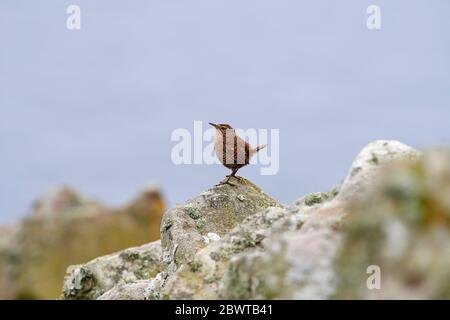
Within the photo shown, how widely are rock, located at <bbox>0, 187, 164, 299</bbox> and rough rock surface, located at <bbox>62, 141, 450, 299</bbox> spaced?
24019 mm

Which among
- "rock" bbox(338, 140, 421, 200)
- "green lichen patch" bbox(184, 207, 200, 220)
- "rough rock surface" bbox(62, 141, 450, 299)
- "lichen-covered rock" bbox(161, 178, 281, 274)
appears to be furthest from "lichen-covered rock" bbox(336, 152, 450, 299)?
"green lichen patch" bbox(184, 207, 200, 220)

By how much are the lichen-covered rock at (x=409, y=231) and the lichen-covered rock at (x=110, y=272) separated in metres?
8.18

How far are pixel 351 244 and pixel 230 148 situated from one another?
9680 mm

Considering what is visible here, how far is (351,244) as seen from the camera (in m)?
6.12

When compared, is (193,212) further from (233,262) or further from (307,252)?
(307,252)

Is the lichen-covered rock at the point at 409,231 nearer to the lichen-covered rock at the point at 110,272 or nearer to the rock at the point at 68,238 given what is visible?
the lichen-covered rock at the point at 110,272

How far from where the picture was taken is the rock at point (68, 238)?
35.5m

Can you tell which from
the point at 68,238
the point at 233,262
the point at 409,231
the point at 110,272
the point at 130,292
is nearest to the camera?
the point at 409,231

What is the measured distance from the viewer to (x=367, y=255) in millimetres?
5945

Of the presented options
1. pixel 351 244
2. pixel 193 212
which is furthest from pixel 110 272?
pixel 351 244

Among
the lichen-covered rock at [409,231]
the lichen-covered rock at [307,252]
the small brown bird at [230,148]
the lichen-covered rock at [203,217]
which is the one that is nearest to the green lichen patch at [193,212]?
the lichen-covered rock at [203,217]

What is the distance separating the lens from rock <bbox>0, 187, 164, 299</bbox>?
35500mm

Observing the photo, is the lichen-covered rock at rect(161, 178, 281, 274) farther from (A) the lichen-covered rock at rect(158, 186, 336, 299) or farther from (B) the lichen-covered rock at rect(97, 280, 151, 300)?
(A) the lichen-covered rock at rect(158, 186, 336, 299)
